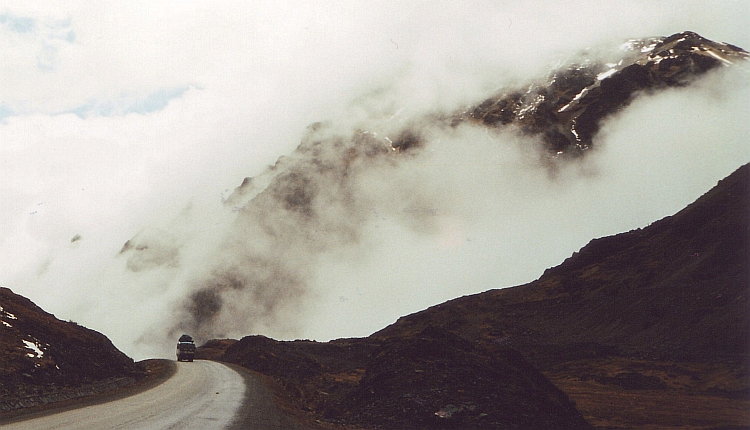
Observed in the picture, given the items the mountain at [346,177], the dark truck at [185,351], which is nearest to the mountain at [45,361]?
the dark truck at [185,351]

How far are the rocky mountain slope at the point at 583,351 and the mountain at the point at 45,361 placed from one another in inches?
358

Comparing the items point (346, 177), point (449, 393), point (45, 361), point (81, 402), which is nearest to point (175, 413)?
point (81, 402)

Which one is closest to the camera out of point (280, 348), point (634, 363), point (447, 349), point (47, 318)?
point (447, 349)

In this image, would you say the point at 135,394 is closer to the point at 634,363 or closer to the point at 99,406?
the point at 99,406

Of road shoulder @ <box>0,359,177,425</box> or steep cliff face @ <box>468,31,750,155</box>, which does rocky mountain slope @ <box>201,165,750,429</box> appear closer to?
road shoulder @ <box>0,359,177,425</box>

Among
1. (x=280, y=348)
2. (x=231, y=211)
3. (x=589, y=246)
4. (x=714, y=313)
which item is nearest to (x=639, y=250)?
(x=589, y=246)

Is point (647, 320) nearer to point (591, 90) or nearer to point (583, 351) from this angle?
point (583, 351)

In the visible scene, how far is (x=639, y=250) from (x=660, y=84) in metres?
119

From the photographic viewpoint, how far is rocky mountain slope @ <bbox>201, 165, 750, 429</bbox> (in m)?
19.8

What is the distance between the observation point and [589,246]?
279 feet

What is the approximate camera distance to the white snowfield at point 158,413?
1388cm

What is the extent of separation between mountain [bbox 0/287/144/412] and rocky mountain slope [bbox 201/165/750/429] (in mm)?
9106

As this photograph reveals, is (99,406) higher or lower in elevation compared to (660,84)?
lower

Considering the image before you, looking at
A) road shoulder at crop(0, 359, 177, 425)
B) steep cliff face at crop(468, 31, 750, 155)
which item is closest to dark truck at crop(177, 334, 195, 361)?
road shoulder at crop(0, 359, 177, 425)
